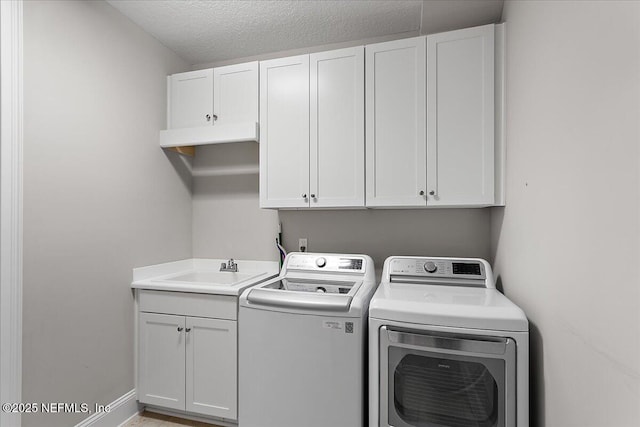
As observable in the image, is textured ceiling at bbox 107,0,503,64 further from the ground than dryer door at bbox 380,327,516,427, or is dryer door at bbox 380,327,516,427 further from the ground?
textured ceiling at bbox 107,0,503,64

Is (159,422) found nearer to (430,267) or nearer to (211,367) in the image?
(211,367)

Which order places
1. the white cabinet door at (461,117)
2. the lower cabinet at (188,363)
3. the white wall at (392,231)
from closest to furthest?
the white cabinet door at (461,117)
the lower cabinet at (188,363)
the white wall at (392,231)

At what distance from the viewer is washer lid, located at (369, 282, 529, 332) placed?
1.25m

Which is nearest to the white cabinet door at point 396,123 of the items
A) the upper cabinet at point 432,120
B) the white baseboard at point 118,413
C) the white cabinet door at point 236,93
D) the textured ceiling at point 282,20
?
the upper cabinet at point 432,120

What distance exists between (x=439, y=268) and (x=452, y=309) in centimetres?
58

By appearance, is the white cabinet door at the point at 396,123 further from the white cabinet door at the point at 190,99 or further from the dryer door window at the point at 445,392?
the white cabinet door at the point at 190,99

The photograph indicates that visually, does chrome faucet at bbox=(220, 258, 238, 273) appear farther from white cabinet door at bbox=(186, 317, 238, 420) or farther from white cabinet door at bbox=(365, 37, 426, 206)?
white cabinet door at bbox=(365, 37, 426, 206)

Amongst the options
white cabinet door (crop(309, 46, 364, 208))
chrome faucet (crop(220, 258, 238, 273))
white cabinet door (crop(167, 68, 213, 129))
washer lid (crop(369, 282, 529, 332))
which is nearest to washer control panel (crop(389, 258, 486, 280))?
washer lid (crop(369, 282, 529, 332))

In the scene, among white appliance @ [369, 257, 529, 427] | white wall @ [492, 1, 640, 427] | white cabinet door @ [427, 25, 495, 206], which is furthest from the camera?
white cabinet door @ [427, 25, 495, 206]

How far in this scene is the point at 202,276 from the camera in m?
2.52

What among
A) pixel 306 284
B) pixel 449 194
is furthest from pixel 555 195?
pixel 306 284

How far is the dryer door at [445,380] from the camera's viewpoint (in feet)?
4.09

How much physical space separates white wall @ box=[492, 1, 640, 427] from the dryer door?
0.15 meters

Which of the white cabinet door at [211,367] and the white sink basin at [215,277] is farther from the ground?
the white sink basin at [215,277]
